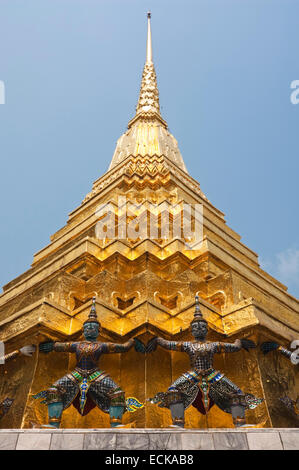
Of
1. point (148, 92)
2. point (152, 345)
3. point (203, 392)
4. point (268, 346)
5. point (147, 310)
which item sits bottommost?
point (203, 392)

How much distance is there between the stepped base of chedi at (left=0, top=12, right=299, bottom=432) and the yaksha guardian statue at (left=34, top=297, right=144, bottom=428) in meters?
0.56

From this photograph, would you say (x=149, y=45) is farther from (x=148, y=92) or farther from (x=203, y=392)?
(x=203, y=392)

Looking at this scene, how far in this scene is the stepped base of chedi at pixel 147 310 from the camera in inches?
405

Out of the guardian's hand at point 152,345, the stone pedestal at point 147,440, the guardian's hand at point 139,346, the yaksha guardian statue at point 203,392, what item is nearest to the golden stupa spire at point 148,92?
the guardian's hand at point 139,346

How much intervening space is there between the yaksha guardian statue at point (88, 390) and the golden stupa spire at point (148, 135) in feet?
53.4

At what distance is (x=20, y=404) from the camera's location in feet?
33.5

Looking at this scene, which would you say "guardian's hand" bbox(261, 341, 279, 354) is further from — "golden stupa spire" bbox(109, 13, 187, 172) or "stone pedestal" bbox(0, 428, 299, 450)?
"golden stupa spire" bbox(109, 13, 187, 172)

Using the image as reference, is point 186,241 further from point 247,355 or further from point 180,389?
point 180,389

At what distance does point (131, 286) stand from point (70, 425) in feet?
14.1

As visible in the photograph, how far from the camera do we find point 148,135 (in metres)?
28.3

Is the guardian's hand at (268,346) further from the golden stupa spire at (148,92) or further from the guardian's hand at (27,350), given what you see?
the golden stupa spire at (148,92)

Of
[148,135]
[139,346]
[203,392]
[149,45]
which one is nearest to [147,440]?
[203,392]

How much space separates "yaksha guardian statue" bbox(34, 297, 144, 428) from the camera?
891cm

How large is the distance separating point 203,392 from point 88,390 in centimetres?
228
